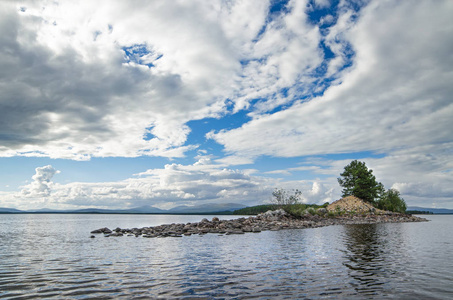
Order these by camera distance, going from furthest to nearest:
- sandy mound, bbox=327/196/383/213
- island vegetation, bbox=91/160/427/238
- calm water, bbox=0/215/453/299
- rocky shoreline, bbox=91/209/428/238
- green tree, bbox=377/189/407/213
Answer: green tree, bbox=377/189/407/213, sandy mound, bbox=327/196/383/213, island vegetation, bbox=91/160/427/238, rocky shoreline, bbox=91/209/428/238, calm water, bbox=0/215/453/299

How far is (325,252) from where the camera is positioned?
26.9 m

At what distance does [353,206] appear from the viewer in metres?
111

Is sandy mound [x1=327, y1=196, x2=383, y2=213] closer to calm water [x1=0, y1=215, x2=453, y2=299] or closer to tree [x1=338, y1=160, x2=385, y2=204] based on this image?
tree [x1=338, y1=160, x2=385, y2=204]

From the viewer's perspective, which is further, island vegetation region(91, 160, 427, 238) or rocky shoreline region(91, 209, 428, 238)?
island vegetation region(91, 160, 427, 238)

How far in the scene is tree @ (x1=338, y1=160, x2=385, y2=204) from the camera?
123062mm

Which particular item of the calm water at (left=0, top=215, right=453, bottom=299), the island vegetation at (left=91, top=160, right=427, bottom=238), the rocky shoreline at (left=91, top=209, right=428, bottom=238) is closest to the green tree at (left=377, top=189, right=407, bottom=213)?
the island vegetation at (left=91, top=160, right=427, bottom=238)

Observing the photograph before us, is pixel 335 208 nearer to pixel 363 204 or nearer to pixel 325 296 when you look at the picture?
pixel 363 204

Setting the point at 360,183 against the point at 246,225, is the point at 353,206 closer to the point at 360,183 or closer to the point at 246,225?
the point at 360,183

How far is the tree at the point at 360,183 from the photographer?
123 metres

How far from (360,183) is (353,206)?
58.7 feet

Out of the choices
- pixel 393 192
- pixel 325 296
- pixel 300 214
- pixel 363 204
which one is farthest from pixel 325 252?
pixel 393 192

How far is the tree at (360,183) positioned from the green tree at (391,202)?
19.8 ft

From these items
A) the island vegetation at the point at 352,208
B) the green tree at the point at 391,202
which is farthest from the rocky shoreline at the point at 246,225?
the green tree at the point at 391,202

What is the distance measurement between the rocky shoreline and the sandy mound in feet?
13.6
